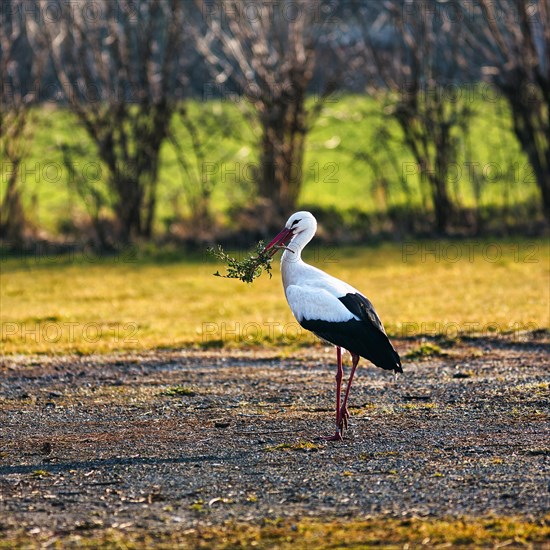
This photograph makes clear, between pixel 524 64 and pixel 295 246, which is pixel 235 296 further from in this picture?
pixel 524 64

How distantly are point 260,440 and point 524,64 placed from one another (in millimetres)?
12330

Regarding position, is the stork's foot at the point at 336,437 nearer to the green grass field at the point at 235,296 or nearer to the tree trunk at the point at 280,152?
the green grass field at the point at 235,296

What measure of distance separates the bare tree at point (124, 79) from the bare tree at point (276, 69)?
743 millimetres

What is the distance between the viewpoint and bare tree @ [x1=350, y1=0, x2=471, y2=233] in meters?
18.3

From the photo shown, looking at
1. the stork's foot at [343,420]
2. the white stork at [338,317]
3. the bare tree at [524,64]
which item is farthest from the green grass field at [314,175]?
the stork's foot at [343,420]

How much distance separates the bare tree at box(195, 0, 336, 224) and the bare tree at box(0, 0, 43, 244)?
116 inches

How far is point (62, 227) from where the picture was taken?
19.5m

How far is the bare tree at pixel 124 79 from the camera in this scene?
18.1 metres

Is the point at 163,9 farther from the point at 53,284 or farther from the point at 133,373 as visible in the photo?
the point at 133,373

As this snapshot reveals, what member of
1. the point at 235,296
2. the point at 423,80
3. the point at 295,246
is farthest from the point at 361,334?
the point at 423,80

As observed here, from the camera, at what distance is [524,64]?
59.5ft

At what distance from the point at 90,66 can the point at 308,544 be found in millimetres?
14571

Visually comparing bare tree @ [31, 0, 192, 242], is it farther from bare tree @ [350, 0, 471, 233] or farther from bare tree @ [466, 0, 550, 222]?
bare tree @ [466, 0, 550, 222]

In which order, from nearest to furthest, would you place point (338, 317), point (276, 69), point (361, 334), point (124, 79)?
point (361, 334) → point (338, 317) → point (124, 79) → point (276, 69)
